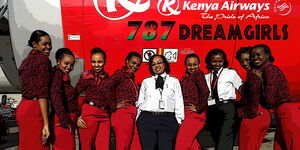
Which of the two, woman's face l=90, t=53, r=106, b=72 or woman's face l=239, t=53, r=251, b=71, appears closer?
woman's face l=90, t=53, r=106, b=72

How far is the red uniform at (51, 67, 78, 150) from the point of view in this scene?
4574mm

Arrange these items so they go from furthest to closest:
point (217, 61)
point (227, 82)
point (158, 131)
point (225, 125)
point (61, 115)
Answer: point (217, 61) → point (227, 82) → point (225, 125) → point (158, 131) → point (61, 115)

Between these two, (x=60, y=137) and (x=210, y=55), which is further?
(x=210, y=55)

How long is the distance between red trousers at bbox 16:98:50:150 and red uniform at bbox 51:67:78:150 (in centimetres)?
27

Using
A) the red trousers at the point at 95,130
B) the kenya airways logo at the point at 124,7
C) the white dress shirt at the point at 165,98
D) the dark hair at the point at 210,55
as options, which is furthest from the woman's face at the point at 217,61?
the red trousers at the point at 95,130

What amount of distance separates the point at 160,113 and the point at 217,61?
1635mm

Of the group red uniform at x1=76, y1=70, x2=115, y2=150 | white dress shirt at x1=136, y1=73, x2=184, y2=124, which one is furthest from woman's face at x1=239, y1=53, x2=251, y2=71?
red uniform at x1=76, y1=70, x2=115, y2=150

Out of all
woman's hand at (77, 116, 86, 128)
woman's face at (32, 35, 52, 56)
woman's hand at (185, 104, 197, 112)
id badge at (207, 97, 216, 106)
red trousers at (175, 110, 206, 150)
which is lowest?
red trousers at (175, 110, 206, 150)

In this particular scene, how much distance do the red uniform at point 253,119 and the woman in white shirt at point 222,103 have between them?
299mm

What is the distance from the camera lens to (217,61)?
19.6 feet

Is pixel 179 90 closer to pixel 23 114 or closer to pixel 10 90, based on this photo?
pixel 23 114

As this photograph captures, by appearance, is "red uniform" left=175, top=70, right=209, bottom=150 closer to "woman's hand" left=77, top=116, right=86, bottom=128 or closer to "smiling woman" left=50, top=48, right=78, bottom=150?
"woman's hand" left=77, top=116, right=86, bottom=128

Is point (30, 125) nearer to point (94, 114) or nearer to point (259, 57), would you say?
point (94, 114)

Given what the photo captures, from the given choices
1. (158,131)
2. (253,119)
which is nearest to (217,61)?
(253,119)
